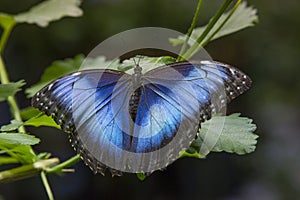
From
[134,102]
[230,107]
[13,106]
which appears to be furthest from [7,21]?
[230,107]

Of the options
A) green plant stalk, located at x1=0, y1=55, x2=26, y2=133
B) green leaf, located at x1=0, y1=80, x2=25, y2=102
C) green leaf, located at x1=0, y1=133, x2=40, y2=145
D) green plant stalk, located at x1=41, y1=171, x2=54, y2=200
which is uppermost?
green leaf, located at x1=0, y1=80, x2=25, y2=102

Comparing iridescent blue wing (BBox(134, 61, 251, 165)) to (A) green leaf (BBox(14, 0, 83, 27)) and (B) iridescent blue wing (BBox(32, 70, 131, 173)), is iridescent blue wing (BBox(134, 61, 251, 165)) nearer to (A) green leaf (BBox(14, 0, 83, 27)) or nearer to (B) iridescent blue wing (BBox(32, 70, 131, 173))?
(B) iridescent blue wing (BBox(32, 70, 131, 173))

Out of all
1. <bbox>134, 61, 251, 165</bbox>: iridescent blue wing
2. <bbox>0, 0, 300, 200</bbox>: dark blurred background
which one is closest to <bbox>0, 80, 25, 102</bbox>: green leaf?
<bbox>134, 61, 251, 165</bbox>: iridescent blue wing

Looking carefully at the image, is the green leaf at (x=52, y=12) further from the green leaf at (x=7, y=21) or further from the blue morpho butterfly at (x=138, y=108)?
the blue morpho butterfly at (x=138, y=108)

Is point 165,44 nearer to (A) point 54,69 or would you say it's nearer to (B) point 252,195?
(A) point 54,69

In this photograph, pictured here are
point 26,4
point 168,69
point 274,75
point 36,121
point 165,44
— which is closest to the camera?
point 168,69

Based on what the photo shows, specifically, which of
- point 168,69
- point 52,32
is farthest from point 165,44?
point 52,32

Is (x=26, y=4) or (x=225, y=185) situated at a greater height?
(x=26, y=4)
